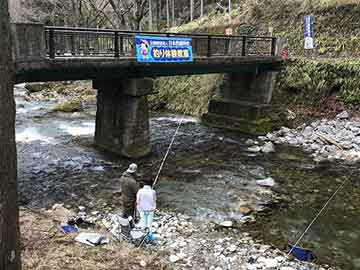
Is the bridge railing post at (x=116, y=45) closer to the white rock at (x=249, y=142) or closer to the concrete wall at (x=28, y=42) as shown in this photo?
the concrete wall at (x=28, y=42)

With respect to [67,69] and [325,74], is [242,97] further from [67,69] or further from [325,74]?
[67,69]

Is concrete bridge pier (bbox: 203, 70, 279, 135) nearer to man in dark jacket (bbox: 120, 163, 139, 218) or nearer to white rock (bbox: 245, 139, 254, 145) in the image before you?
white rock (bbox: 245, 139, 254, 145)

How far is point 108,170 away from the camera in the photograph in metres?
15.6

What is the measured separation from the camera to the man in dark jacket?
32.2ft

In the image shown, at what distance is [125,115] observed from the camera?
56.5ft

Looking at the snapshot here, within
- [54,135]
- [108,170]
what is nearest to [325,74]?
[108,170]

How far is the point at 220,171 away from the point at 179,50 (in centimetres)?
564

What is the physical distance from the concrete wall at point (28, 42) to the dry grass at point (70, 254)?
5.26 meters

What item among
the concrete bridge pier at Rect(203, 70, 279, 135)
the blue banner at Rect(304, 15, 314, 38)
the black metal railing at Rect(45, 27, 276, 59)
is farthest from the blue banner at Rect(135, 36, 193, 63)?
the blue banner at Rect(304, 15, 314, 38)

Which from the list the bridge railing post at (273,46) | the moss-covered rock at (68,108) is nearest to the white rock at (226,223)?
the bridge railing post at (273,46)

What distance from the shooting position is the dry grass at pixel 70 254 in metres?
7.75

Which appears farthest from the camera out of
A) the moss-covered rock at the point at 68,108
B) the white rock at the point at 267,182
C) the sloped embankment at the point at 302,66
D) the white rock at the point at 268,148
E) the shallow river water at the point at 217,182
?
the moss-covered rock at the point at 68,108

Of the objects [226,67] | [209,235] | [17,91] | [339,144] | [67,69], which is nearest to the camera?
[209,235]

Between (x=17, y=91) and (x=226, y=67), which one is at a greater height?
(x=226, y=67)
